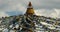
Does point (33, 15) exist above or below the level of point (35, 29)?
above

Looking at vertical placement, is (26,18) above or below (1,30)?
above

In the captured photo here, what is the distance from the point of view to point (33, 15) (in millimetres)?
20203

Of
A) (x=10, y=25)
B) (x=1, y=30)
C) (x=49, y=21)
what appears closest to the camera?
(x=49, y=21)

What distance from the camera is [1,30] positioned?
71.7 ft

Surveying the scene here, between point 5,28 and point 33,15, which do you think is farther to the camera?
point 5,28

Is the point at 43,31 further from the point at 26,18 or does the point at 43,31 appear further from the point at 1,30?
the point at 1,30

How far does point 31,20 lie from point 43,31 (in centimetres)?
192

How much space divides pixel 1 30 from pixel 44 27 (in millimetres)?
5486

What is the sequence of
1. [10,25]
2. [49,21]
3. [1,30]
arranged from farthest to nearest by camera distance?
1. [1,30]
2. [10,25]
3. [49,21]

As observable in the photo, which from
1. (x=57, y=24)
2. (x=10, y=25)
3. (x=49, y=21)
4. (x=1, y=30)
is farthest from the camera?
(x=1, y=30)

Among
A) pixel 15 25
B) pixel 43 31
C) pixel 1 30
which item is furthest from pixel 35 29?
pixel 1 30

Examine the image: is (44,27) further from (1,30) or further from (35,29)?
(1,30)

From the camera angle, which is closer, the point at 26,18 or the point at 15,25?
the point at 26,18

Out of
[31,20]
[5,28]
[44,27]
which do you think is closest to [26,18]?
[31,20]
